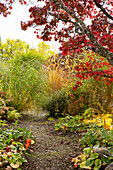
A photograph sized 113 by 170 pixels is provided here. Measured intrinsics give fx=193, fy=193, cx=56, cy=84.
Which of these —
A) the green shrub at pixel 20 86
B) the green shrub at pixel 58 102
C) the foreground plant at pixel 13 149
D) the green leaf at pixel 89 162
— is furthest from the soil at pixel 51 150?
the green shrub at pixel 20 86

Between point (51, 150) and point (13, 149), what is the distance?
2.19 ft

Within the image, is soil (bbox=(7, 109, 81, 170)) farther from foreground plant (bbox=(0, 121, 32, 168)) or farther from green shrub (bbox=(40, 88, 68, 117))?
green shrub (bbox=(40, 88, 68, 117))

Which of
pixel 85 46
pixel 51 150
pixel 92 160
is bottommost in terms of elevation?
pixel 51 150

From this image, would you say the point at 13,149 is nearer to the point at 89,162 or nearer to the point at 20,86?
the point at 89,162

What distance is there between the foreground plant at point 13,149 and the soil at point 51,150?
0.35 feet

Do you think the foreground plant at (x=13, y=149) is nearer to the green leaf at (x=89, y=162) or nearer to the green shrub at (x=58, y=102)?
the green leaf at (x=89, y=162)

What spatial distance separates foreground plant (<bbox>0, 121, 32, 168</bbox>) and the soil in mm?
106

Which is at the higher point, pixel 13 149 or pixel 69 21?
pixel 69 21

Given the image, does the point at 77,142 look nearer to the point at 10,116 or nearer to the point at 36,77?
the point at 10,116

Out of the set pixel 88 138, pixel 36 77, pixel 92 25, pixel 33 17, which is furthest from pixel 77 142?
pixel 36 77

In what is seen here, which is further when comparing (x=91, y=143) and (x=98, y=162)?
Result: (x=91, y=143)

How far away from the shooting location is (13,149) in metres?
2.81

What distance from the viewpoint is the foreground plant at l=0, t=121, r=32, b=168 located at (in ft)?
8.30

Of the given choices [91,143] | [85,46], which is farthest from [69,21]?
[91,143]
